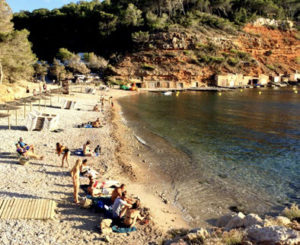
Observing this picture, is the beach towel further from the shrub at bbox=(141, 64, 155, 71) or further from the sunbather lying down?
the shrub at bbox=(141, 64, 155, 71)

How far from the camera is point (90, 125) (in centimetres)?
2100

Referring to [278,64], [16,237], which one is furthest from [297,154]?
[278,64]

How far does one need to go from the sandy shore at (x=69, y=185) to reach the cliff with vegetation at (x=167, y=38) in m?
40.7

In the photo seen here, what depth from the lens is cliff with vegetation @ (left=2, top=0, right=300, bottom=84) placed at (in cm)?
6744

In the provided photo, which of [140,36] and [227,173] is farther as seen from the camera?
[140,36]

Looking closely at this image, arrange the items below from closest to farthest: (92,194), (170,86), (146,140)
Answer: (92,194) → (146,140) → (170,86)

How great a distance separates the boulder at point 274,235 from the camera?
507 centimetres

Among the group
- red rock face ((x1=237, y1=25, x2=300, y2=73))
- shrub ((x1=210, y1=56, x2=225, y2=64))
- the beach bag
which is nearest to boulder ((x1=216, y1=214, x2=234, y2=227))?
the beach bag

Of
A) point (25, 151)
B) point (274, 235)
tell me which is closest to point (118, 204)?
point (274, 235)

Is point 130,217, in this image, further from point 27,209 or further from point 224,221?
point 27,209

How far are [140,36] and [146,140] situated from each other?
57.4 meters

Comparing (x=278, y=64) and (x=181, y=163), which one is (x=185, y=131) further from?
(x=278, y=64)

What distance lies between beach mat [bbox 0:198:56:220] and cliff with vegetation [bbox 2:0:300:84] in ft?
162

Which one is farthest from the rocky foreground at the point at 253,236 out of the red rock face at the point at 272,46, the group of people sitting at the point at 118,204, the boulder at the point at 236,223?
the red rock face at the point at 272,46
